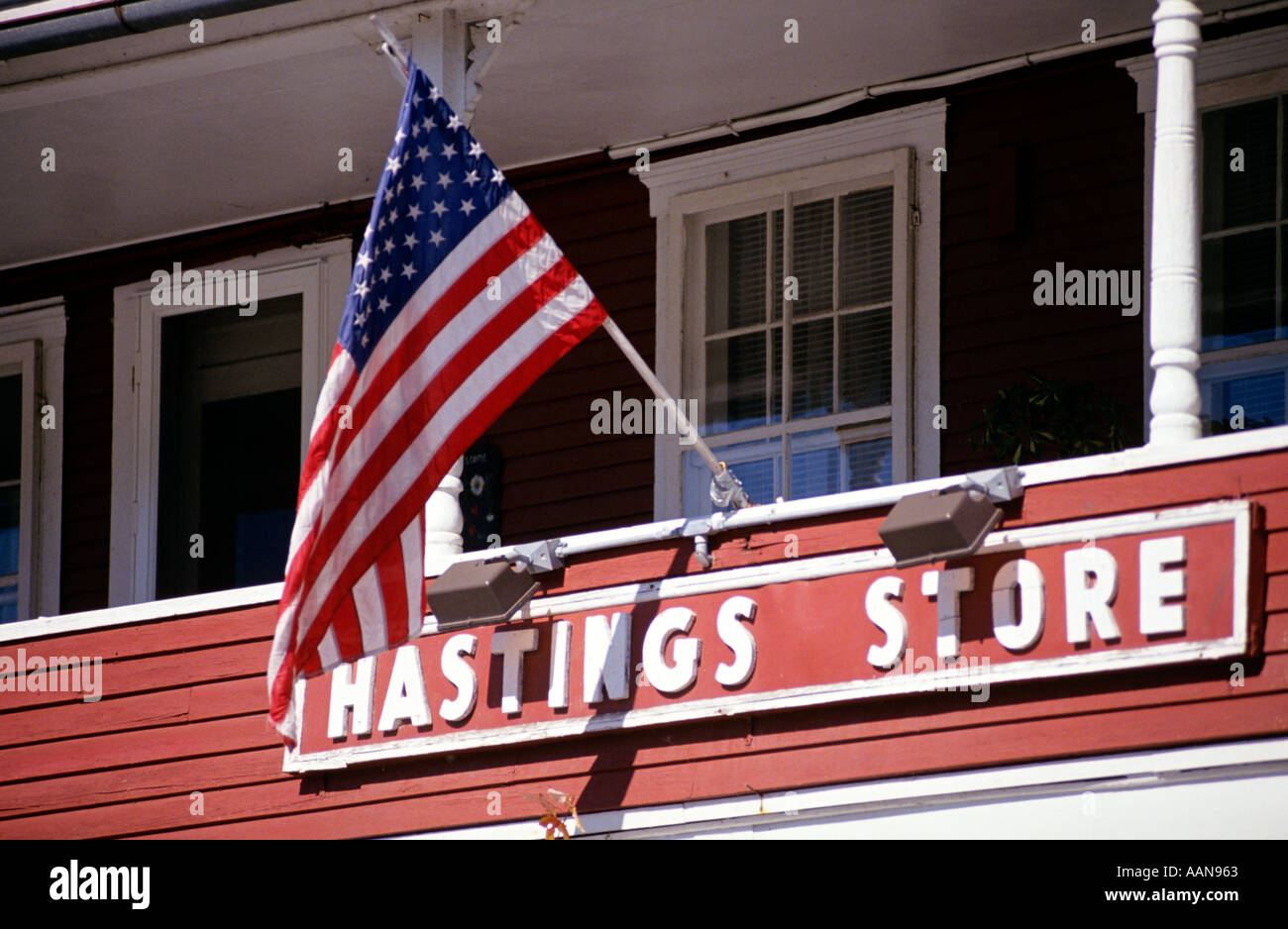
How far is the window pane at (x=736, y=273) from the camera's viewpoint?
998cm

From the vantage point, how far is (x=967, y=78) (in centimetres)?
952

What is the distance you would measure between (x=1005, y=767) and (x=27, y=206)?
20.9 feet

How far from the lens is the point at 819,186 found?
32.3 feet

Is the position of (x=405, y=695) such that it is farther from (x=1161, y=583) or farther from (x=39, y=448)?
(x=39, y=448)

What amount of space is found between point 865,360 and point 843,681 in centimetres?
248

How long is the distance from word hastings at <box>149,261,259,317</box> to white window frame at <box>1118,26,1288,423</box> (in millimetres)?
4896

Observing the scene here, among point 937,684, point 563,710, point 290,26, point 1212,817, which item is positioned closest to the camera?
point 1212,817

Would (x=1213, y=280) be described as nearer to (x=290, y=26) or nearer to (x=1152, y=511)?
(x=1152, y=511)

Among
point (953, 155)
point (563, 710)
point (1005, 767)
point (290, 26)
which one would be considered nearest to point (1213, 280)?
point (953, 155)

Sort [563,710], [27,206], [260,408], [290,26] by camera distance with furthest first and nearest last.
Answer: [260,408] < [27,206] < [290,26] < [563,710]

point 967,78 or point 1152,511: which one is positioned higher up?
point 967,78

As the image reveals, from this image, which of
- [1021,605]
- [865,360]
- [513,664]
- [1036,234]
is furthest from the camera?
[865,360]

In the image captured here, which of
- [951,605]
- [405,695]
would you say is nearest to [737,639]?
[951,605]
